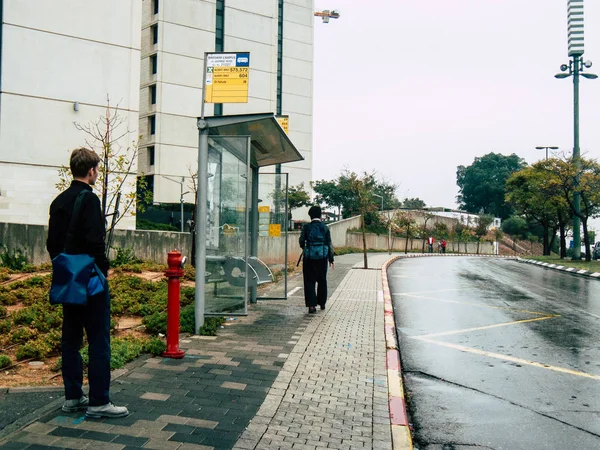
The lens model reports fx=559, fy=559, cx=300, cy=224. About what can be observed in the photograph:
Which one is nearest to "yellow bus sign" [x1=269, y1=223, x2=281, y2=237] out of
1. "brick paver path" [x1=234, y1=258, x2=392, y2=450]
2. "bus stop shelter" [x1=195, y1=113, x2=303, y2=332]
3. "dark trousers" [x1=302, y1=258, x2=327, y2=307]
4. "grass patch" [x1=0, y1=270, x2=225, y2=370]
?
"bus stop shelter" [x1=195, y1=113, x2=303, y2=332]

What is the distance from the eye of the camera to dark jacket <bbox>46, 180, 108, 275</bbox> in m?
3.95

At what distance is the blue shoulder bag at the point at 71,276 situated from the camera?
389 centimetres

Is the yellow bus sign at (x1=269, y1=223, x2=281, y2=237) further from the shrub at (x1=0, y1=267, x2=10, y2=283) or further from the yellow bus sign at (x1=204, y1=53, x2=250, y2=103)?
the shrub at (x1=0, y1=267, x2=10, y2=283)

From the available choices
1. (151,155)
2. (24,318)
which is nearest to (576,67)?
(24,318)

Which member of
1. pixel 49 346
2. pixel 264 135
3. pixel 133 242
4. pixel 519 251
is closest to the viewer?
pixel 49 346

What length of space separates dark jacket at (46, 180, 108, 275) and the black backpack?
5.59 metres

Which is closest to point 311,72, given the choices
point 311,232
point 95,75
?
point 95,75

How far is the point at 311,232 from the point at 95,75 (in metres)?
20.5

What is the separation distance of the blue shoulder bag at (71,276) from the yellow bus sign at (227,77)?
381 cm

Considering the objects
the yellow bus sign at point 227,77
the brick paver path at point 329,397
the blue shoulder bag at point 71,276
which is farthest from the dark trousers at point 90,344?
the yellow bus sign at point 227,77

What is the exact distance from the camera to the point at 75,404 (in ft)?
13.5

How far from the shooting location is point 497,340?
25.4 feet

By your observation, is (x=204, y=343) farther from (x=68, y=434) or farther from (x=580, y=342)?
(x=580, y=342)

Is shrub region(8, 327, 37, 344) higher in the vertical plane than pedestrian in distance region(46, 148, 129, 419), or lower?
lower
